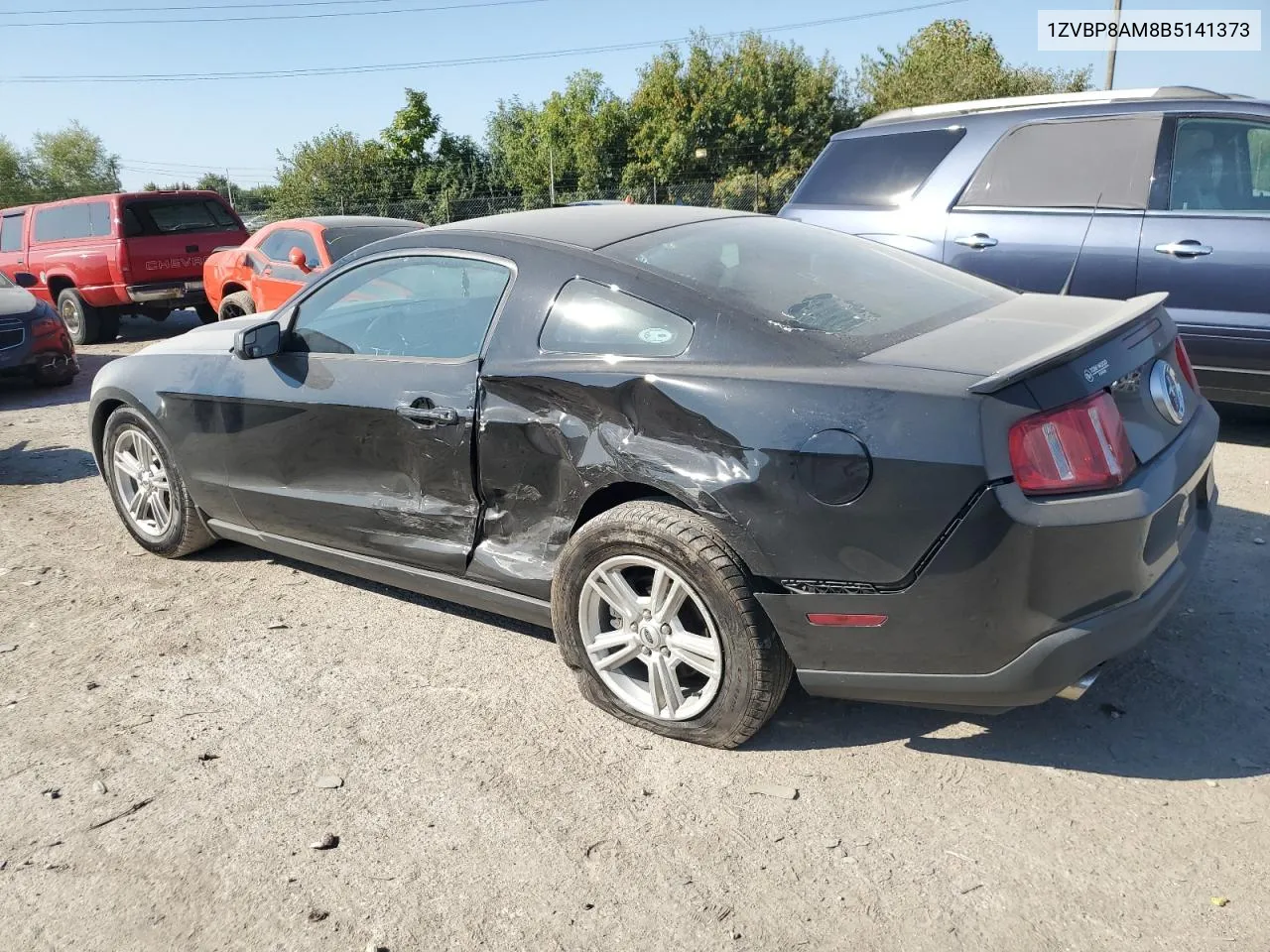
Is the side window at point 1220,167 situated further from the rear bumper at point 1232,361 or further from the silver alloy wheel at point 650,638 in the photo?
the silver alloy wheel at point 650,638

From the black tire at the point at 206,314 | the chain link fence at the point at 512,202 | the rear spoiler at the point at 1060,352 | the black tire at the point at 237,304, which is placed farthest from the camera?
the chain link fence at the point at 512,202

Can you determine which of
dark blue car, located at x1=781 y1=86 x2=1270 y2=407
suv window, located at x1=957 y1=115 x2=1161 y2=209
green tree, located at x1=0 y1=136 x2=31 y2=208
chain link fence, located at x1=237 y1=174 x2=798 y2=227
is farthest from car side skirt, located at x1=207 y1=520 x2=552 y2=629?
green tree, located at x1=0 y1=136 x2=31 y2=208

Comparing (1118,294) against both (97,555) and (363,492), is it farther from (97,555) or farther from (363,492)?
(97,555)

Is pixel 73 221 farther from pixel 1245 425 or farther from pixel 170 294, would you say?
pixel 1245 425

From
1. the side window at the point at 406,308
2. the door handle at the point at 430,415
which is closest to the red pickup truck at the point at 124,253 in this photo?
the side window at the point at 406,308

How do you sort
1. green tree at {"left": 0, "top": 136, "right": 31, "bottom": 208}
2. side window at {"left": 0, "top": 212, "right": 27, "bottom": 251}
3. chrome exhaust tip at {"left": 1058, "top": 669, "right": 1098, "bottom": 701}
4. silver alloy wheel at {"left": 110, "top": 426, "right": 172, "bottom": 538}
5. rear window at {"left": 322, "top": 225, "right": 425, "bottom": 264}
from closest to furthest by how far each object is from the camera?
chrome exhaust tip at {"left": 1058, "top": 669, "right": 1098, "bottom": 701} → silver alloy wheel at {"left": 110, "top": 426, "right": 172, "bottom": 538} → rear window at {"left": 322, "top": 225, "right": 425, "bottom": 264} → side window at {"left": 0, "top": 212, "right": 27, "bottom": 251} → green tree at {"left": 0, "top": 136, "right": 31, "bottom": 208}

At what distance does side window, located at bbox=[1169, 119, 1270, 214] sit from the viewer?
5.39 meters

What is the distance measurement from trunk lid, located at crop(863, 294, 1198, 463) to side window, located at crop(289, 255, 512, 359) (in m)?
1.46

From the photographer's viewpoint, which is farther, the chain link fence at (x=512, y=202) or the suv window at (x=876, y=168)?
the chain link fence at (x=512, y=202)

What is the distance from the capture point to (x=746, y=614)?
2805 mm

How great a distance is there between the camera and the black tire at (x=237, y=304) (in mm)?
10492

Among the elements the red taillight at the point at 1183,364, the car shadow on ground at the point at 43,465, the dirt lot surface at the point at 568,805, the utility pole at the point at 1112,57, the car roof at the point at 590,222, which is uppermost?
the utility pole at the point at 1112,57

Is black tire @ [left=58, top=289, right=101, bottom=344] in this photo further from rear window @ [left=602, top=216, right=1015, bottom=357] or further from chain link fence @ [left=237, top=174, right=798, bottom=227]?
chain link fence @ [left=237, top=174, right=798, bottom=227]

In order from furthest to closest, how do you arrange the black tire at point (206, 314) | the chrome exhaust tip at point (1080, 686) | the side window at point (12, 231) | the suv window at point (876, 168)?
the side window at point (12, 231), the black tire at point (206, 314), the suv window at point (876, 168), the chrome exhaust tip at point (1080, 686)
